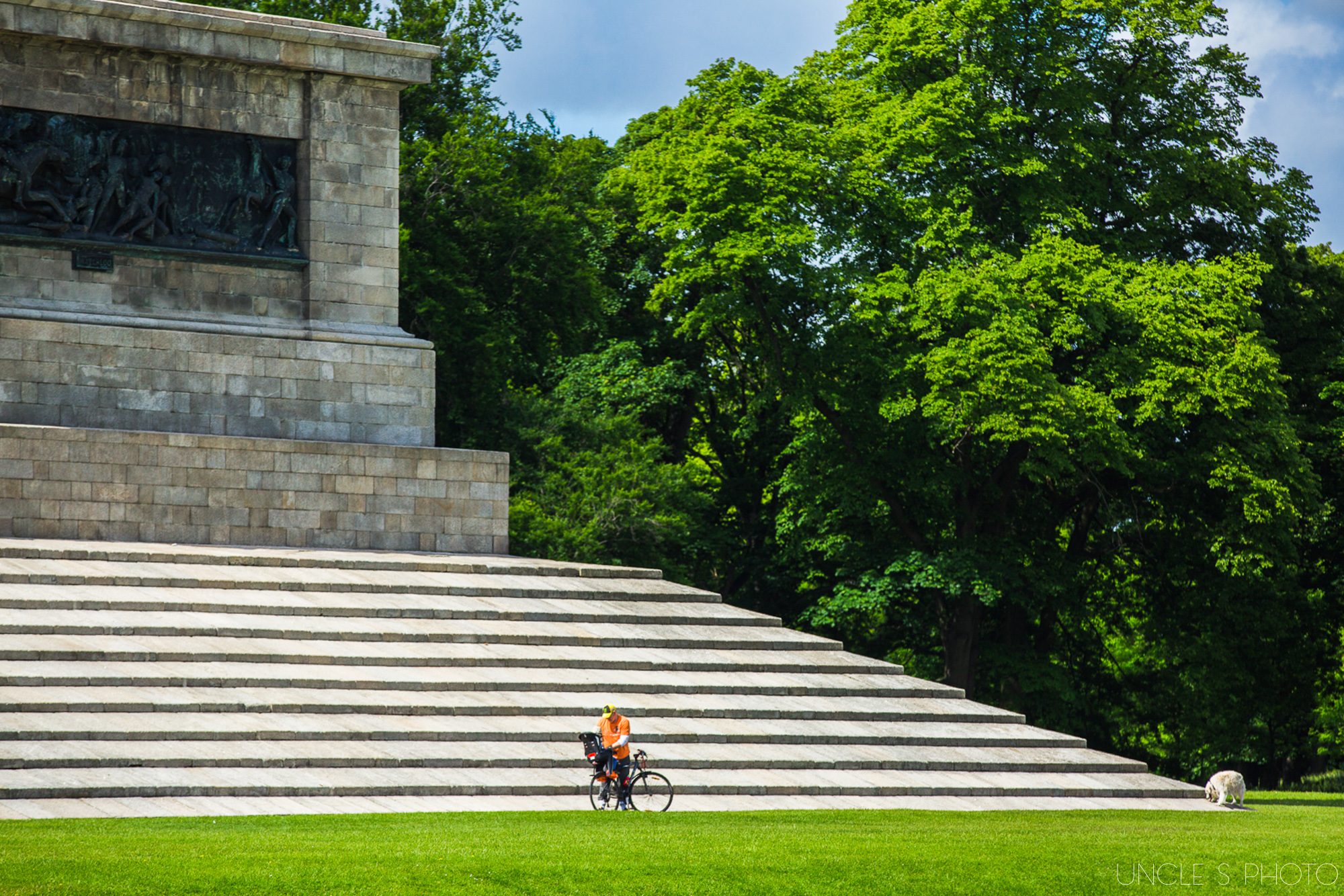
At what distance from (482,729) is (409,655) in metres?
2.08

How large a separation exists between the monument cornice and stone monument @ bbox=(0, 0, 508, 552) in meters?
0.03

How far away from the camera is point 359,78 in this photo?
987 inches

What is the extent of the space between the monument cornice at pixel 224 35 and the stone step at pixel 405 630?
28.0 ft

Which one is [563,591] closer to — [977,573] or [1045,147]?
[977,573]

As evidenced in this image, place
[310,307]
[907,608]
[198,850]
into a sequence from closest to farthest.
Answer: [198,850] → [310,307] → [907,608]

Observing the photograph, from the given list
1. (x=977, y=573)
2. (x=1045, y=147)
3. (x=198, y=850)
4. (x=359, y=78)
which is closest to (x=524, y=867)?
(x=198, y=850)

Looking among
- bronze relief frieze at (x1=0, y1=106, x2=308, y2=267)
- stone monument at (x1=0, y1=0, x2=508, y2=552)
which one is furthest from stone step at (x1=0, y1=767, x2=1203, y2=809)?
bronze relief frieze at (x1=0, y1=106, x2=308, y2=267)

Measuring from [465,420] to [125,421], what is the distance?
12.7 m

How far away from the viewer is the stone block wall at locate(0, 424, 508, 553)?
72.0 ft

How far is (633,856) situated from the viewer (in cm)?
1243

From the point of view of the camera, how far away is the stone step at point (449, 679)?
17.1 m

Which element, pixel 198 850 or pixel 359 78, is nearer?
pixel 198 850

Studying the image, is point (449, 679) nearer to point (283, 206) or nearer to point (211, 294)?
point (211, 294)

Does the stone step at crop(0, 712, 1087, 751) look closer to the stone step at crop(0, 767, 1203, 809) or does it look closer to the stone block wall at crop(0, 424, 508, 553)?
the stone step at crop(0, 767, 1203, 809)
